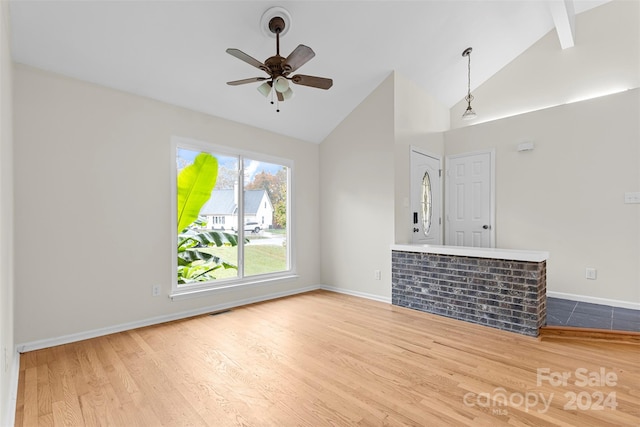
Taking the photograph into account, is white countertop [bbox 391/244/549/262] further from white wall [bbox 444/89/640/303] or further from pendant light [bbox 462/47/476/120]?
pendant light [bbox 462/47/476/120]

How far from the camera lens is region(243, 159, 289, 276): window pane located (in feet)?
14.7

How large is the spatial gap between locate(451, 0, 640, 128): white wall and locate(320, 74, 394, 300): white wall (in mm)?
1821

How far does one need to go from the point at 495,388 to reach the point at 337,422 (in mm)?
1187

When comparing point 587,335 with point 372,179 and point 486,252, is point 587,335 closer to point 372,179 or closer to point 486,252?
point 486,252

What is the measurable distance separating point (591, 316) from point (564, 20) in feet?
12.3

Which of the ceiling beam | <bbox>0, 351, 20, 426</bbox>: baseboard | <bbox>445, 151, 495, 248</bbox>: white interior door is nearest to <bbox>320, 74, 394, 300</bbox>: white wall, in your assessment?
<bbox>445, 151, 495, 248</bbox>: white interior door

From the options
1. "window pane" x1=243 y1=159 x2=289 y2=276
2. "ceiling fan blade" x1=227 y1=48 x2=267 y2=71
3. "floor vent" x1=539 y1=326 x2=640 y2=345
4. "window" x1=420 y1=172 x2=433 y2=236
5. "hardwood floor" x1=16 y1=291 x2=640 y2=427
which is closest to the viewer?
"hardwood floor" x1=16 y1=291 x2=640 y2=427

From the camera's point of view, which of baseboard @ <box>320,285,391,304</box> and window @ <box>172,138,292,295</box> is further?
baseboard @ <box>320,285,391,304</box>

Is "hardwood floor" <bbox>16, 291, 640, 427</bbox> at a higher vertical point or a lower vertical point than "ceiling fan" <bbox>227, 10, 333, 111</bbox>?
lower

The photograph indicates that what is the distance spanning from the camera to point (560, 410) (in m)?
1.89

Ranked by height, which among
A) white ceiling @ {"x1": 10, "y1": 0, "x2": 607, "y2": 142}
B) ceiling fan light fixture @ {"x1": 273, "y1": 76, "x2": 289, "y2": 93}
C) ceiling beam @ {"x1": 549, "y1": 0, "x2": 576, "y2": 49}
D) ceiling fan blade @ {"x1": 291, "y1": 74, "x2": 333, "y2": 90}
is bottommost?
ceiling fan light fixture @ {"x1": 273, "y1": 76, "x2": 289, "y2": 93}

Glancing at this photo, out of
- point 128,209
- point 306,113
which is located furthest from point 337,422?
point 306,113

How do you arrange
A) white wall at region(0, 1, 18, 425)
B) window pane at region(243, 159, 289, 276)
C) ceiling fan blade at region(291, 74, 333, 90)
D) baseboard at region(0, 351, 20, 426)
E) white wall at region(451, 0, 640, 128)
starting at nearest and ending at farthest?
1. white wall at region(0, 1, 18, 425)
2. baseboard at region(0, 351, 20, 426)
3. ceiling fan blade at region(291, 74, 333, 90)
4. white wall at region(451, 0, 640, 128)
5. window pane at region(243, 159, 289, 276)

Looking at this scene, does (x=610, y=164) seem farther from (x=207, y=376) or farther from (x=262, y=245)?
(x=207, y=376)
